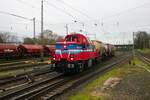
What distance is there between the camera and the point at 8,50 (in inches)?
1407

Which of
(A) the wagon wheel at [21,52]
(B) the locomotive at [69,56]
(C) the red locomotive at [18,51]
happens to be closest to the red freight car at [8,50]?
(C) the red locomotive at [18,51]

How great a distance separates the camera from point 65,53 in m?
16.8

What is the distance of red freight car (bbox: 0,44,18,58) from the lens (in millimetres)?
34625

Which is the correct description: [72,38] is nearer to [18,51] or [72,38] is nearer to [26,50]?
[26,50]

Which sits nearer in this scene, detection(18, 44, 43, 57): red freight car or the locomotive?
the locomotive

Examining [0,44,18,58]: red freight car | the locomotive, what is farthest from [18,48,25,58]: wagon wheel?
the locomotive

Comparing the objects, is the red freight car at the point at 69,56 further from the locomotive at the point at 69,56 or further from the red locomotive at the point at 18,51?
the red locomotive at the point at 18,51

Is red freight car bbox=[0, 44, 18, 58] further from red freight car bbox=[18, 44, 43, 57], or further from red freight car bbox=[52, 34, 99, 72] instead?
red freight car bbox=[52, 34, 99, 72]

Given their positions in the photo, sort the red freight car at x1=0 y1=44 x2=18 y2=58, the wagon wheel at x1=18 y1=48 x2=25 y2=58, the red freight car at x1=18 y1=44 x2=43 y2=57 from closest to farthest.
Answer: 1. the red freight car at x1=0 y1=44 x2=18 y2=58
2. the red freight car at x1=18 y1=44 x2=43 y2=57
3. the wagon wheel at x1=18 y1=48 x2=25 y2=58

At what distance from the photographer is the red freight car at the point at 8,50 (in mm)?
34625

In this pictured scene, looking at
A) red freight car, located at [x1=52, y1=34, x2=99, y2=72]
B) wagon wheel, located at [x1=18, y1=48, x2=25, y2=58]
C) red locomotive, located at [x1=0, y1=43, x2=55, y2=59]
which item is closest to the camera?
red freight car, located at [x1=52, y1=34, x2=99, y2=72]

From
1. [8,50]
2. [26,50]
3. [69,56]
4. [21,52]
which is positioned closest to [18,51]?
[21,52]

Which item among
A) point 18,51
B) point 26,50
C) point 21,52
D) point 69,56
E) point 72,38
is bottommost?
point 69,56

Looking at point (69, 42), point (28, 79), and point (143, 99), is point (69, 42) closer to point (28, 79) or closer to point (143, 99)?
point (28, 79)
